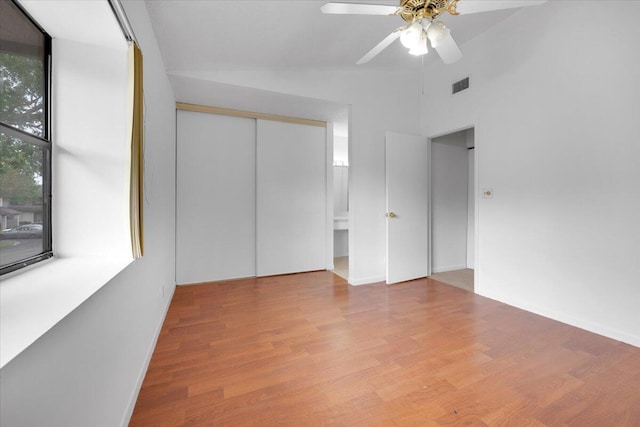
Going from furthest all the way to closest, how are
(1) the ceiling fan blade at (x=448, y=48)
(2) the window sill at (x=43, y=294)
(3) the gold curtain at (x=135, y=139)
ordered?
1. (1) the ceiling fan blade at (x=448, y=48)
2. (3) the gold curtain at (x=135, y=139)
3. (2) the window sill at (x=43, y=294)

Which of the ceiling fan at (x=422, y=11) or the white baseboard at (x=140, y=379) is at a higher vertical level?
the ceiling fan at (x=422, y=11)

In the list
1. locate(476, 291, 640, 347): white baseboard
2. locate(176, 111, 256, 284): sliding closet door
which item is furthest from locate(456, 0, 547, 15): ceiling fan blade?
locate(176, 111, 256, 284): sliding closet door

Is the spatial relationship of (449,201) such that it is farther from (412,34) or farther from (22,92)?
(22,92)

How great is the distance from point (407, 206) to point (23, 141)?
3625 mm

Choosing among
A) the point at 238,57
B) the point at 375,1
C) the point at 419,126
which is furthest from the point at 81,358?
the point at 419,126

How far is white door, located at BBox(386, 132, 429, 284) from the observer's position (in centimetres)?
371

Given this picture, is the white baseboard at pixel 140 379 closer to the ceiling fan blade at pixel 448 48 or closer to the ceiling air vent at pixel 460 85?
the ceiling fan blade at pixel 448 48

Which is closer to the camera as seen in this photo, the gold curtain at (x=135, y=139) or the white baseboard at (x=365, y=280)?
the gold curtain at (x=135, y=139)

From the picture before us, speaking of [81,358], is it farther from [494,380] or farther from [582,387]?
[582,387]

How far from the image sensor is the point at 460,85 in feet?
11.4

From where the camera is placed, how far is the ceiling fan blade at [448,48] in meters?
1.94

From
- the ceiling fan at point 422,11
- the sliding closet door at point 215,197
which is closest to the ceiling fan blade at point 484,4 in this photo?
the ceiling fan at point 422,11

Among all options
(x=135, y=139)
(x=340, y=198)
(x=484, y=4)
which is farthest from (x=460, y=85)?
(x=135, y=139)

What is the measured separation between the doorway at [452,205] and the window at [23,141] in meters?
4.25
